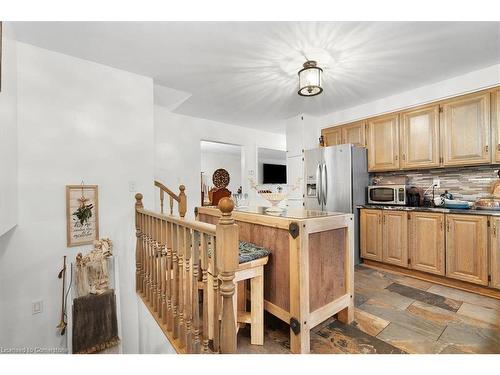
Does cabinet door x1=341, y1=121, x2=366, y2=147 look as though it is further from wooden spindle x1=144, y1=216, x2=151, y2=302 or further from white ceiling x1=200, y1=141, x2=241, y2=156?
white ceiling x1=200, y1=141, x2=241, y2=156

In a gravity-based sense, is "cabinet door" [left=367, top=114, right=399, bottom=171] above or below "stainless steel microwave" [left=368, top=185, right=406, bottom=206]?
above

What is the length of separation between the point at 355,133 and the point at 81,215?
3.79 metres

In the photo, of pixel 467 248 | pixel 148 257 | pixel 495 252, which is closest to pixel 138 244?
pixel 148 257

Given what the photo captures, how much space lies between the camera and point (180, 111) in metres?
3.92

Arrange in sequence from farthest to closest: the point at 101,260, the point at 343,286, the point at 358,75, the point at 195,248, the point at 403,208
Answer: the point at 403,208 → the point at 358,75 → the point at 101,260 → the point at 343,286 → the point at 195,248

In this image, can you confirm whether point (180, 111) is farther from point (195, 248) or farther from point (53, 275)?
point (195, 248)

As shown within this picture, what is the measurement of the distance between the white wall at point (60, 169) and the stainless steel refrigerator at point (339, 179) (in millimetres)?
2532

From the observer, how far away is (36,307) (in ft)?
6.98

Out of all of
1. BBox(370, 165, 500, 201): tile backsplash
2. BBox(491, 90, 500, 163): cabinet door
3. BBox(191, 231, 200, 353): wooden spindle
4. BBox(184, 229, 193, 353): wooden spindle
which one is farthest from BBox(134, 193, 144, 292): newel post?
BBox(491, 90, 500, 163): cabinet door

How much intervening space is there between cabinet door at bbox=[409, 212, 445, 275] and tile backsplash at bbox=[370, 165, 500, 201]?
1.99 feet

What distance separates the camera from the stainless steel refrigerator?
337 cm

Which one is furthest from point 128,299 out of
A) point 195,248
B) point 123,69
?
point 123,69

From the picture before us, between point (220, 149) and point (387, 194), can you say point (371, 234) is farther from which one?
point (220, 149)
